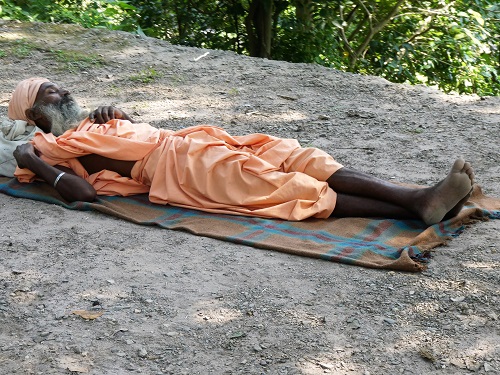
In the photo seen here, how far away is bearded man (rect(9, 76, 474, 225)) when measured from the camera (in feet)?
13.1

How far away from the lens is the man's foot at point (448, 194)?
366cm

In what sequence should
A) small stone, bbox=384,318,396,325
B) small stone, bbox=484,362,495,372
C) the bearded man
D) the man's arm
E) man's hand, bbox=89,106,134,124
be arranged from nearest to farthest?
small stone, bbox=484,362,495,372, small stone, bbox=384,318,396,325, the bearded man, the man's arm, man's hand, bbox=89,106,134,124

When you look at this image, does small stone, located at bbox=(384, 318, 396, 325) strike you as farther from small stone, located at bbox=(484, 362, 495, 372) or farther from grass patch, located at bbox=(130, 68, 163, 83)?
grass patch, located at bbox=(130, 68, 163, 83)

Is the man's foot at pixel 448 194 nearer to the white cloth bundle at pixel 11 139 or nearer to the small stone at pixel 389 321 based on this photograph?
the small stone at pixel 389 321

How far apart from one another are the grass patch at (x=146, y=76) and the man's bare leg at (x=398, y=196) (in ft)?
10.3

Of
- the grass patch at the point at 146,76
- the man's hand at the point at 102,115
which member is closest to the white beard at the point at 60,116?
the man's hand at the point at 102,115

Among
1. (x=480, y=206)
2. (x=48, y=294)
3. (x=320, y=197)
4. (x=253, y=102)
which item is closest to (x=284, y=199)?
(x=320, y=197)

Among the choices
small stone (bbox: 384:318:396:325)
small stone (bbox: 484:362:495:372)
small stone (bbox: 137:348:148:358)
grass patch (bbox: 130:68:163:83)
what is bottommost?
small stone (bbox: 137:348:148:358)

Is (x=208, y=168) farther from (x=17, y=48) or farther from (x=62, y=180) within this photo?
(x=17, y=48)

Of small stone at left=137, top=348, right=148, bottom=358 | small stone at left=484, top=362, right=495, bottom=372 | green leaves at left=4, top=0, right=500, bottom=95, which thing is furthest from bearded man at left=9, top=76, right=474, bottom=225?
green leaves at left=4, top=0, right=500, bottom=95

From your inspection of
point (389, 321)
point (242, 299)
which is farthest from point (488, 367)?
point (242, 299)

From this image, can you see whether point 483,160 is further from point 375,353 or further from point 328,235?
point 375,353

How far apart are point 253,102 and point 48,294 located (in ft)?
11.2

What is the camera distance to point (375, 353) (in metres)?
2.81
